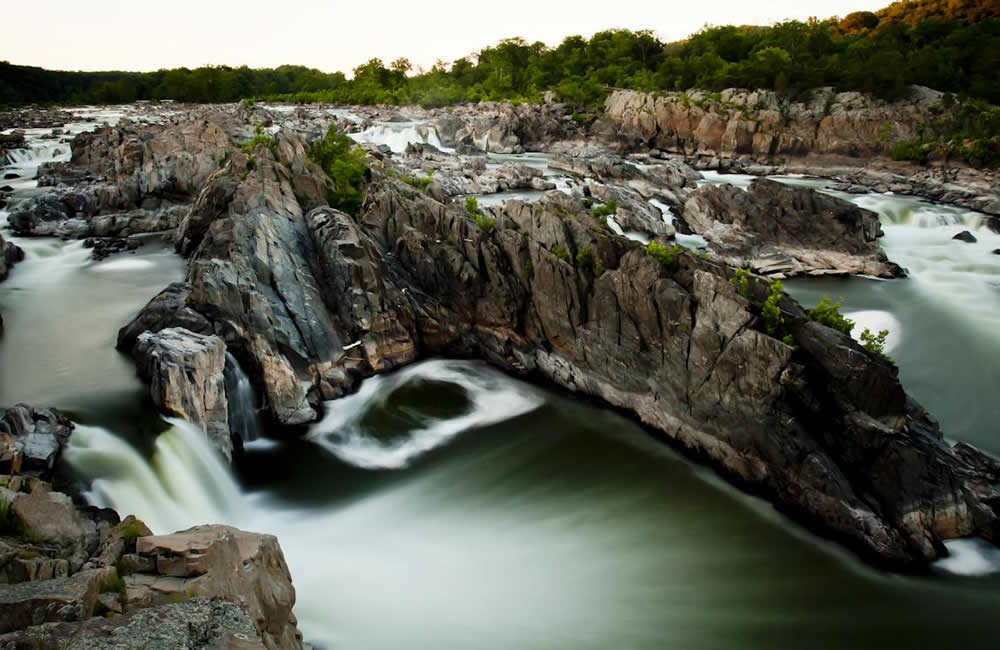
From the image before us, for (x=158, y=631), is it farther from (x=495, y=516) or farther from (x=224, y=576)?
(x=495, y=516)

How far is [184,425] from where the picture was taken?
503 inches

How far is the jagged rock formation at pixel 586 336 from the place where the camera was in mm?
11977

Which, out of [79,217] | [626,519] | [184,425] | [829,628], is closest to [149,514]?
[184,425]

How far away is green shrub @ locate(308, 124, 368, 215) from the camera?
20438mm

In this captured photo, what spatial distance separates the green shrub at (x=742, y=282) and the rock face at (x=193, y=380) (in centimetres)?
1174

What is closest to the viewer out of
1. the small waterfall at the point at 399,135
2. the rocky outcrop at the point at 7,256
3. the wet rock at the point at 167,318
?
the wet rock at the point at 167,318

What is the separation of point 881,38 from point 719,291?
61812 millimetres

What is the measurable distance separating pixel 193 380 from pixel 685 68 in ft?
200

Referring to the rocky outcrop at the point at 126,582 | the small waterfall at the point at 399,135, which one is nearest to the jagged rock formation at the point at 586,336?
the rocky outcrop at the point at 126,582

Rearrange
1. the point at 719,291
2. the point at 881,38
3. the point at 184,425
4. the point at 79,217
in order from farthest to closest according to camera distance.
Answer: the point at 881,38 → the point at 79,217 → the point at 719,291 → the point at 184,425

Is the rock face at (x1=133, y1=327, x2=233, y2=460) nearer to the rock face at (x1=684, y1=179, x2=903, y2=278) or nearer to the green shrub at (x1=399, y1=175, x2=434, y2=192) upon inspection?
the green shrub at (x1=399, y1=175, x2=434, y2=192)

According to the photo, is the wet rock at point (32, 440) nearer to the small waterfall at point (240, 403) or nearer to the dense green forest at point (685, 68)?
the small waterfall at point (240, 403)

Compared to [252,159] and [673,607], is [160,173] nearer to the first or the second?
[252,159]

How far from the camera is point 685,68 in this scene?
6156cm
